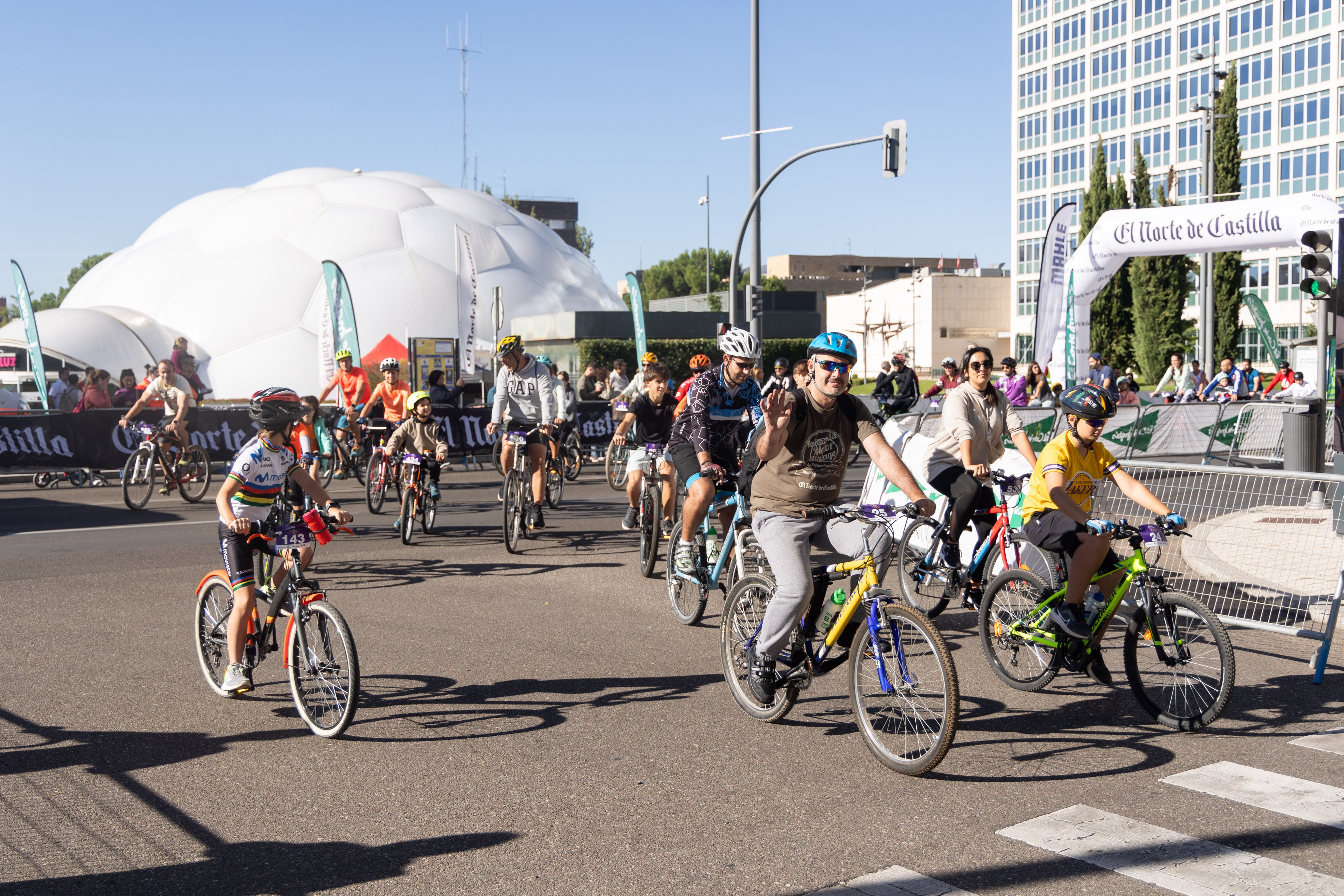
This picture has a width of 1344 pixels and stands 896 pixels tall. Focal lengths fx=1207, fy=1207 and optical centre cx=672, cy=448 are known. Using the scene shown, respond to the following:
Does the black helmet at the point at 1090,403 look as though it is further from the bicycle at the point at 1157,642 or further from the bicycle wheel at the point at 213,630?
the bicycle wheel at the point at 213,630

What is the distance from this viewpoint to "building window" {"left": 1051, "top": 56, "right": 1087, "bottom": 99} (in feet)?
265

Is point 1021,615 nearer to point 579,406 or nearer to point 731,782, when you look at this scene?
point 731,782

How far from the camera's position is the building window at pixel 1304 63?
65.8 m

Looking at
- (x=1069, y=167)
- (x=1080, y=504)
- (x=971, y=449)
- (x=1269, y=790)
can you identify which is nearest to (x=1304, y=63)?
(x=1069, y=167)

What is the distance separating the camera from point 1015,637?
6250 mm

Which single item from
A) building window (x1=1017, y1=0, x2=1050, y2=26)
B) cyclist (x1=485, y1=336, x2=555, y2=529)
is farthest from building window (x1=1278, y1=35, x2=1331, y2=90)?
cyclist (x1=485, y1=336, x2=555, y2=529)

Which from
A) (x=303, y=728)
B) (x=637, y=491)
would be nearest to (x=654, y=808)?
(x=303, y=728)

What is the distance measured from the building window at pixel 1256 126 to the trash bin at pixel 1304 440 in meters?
63.9

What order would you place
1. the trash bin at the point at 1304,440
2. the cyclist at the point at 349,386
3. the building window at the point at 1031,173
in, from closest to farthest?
the trash bin at the point at 1304,440 < the cyclist at the point at 349,386 < the building window at the point at 1031,173

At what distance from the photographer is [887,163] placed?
75.7 feet

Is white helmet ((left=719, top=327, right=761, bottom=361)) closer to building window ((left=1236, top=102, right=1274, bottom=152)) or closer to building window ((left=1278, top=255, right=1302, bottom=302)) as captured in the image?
building window ((left=1278, top=255, right=1302, bottom=302))

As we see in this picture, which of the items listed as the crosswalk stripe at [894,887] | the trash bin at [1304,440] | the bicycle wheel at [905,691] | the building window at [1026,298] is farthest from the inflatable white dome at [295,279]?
the crosswalk stripe at [894,887]

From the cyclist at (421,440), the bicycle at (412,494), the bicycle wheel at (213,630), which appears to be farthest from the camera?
the cyclist at (421,440)

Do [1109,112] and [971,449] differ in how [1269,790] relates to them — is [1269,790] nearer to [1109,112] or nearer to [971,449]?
[971,449]
